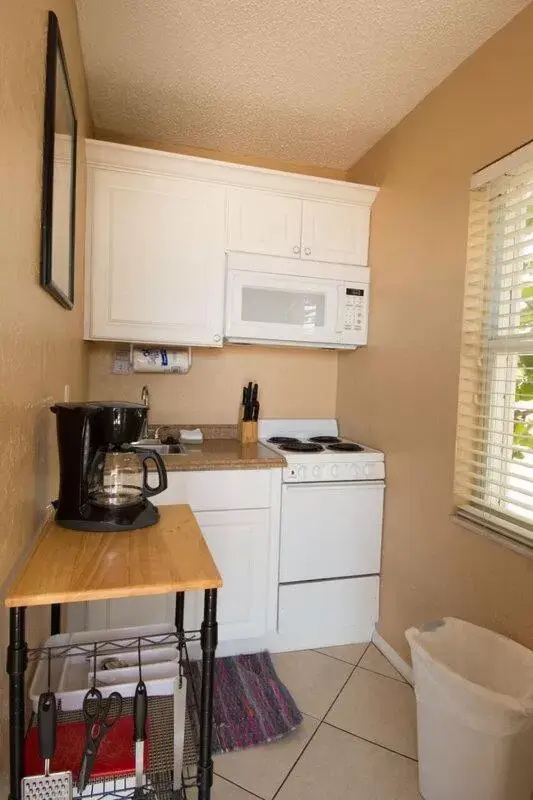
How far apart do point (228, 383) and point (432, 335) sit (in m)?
1.19

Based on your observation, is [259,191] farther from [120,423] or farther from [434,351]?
[120,423]

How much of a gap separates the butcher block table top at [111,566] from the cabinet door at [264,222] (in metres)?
1.56

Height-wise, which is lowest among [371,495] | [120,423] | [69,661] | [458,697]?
[458,697]

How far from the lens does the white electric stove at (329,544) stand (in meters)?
2.15

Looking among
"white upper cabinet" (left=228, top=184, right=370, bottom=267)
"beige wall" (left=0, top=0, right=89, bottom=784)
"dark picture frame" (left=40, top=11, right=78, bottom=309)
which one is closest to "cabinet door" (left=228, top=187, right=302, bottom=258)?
"white upper cabinet" (left=228, top=184, right=370, bottom=267)

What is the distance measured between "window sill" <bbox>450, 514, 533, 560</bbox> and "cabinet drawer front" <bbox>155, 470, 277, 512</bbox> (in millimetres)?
813

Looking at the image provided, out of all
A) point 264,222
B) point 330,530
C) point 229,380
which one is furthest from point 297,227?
point 330,530

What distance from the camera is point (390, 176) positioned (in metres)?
2.29

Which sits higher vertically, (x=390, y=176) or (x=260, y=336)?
(x=390, y=176)

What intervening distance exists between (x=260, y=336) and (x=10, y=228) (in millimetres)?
1552

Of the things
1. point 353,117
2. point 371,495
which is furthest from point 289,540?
point 353,117

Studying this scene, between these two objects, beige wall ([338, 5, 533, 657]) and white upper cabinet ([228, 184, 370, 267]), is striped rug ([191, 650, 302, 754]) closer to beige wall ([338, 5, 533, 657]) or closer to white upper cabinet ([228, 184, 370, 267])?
beige wall ([338, 5, 533, 657])

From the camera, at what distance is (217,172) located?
220 cm

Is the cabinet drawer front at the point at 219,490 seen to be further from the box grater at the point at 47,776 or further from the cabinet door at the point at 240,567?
the box grater at the point at 47,776
